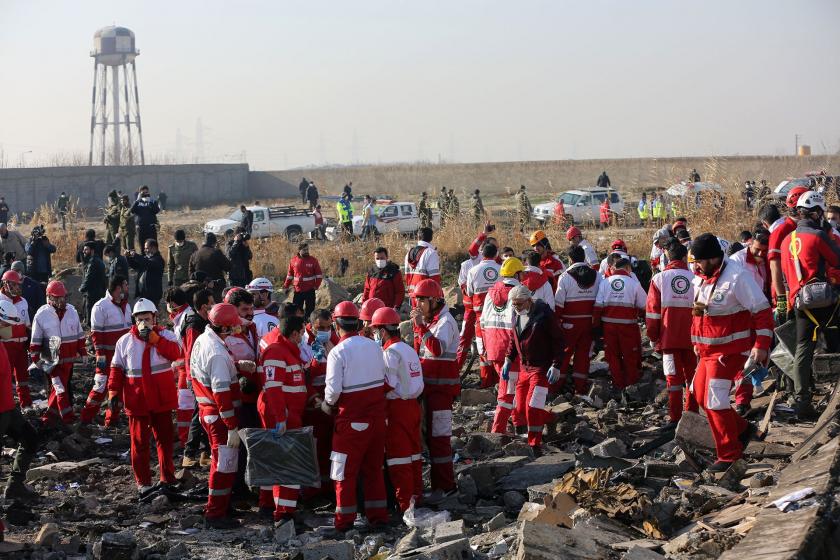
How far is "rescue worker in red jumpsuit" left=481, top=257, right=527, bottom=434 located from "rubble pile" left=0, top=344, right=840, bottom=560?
0.30m

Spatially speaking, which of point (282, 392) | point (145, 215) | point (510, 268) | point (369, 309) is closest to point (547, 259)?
point (510, 268)

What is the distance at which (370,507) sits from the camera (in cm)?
837

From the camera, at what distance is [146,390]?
30.5 ft

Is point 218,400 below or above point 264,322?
below

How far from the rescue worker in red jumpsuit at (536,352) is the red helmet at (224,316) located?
2.74 metres

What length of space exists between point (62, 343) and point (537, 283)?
578 cm

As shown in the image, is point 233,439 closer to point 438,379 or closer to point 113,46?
point 438,379

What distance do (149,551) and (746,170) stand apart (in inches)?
1581

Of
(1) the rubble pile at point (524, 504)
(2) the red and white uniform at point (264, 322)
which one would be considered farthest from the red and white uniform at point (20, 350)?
(2) the red and white uniform at point (264, 322)

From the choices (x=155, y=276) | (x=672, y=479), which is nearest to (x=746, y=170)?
(x=155, y=276)

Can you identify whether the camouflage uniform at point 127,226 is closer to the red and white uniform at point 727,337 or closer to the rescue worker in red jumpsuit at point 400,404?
the rescue worker in red jumpsuit at point 400,404

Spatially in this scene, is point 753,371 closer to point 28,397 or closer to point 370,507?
point 370,507

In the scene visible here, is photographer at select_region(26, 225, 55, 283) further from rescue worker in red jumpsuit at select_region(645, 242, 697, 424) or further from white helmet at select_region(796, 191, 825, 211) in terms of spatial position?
white helmet at select_region(796, 191, 825, 211)

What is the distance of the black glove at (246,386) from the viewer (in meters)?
8.73
